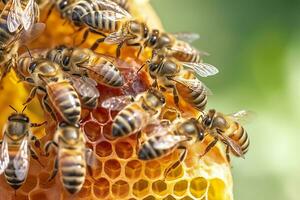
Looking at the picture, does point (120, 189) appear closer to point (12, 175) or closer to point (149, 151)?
point (149, 151)

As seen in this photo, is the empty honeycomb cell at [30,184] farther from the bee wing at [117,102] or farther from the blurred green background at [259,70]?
the blurred green background at [259,70]

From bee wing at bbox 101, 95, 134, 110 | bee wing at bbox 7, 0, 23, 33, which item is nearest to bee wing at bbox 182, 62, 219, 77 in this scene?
bee wing at bbox 101, 95, 134, 110

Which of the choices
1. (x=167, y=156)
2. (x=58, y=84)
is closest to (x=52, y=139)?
(x=58, y=84)

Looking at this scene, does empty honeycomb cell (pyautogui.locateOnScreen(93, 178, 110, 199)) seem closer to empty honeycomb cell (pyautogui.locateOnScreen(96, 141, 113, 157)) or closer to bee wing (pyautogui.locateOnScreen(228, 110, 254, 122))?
empty honeycomb cell (pyautogui.locateOnScreen(96, 141, 113, 157))

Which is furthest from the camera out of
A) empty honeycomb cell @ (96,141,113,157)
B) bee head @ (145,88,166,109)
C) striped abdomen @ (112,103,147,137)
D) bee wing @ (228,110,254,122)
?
bee wing @ (228,110,254,122)

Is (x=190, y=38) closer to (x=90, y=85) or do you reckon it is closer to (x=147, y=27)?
(x=147, y=27)

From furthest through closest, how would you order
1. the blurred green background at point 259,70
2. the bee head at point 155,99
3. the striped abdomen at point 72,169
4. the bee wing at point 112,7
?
the blurred green background at point 259,70 → the bee wing at point 112,7 → the bee head at point 155,99 → the striped abdomen at point 72,169

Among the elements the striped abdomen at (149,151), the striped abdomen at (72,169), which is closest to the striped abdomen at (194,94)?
the striped abdomen at (149,151)
